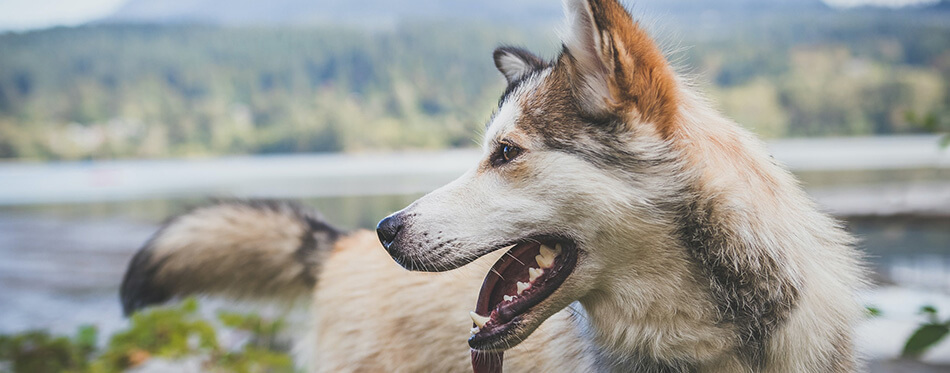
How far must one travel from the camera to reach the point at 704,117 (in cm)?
163

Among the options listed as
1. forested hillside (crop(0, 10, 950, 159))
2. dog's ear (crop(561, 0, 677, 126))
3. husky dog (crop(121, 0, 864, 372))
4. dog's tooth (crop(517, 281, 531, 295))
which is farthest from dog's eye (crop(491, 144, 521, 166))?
forested hillside (crop(0, 10, 950, 159))

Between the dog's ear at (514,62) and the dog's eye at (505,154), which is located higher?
the dog's ear at (514,62)

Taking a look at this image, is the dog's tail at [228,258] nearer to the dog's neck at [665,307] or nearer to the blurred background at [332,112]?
the dog's neck at [665,307]

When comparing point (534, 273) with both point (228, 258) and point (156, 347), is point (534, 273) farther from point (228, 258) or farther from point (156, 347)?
point (156, 347)

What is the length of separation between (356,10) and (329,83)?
3190mm

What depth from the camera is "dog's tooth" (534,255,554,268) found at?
1502 millimetres

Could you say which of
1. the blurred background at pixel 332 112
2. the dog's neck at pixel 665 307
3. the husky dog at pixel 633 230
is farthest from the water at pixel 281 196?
the dog's neck at pixel 665 307

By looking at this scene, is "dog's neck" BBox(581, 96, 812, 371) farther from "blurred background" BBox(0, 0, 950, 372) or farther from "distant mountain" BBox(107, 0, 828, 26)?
"distant mountain" BBox(107, 0, 828, 26)

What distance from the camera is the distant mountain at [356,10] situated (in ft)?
44.5

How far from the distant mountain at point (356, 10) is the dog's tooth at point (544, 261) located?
39.1 ft

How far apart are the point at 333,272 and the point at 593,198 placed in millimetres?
1246

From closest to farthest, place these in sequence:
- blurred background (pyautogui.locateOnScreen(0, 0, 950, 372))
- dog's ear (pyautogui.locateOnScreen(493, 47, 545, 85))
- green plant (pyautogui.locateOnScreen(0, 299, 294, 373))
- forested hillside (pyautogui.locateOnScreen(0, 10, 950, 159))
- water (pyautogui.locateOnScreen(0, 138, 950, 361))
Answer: dog's ear (pyautogui.locateOnScreen(493, 47, 545, 85)), green plant (pyautogui.locateOnScreen(0, 299, 294, 373)), water (pyautogui.locateOnScreen(0, 138, 950, 361)), blurred background (pyautogui.locateOnScreen(0, 0, 950, 372)), forested hillside (pyautogui.locateOnScreen(0, 10, 950, 159))

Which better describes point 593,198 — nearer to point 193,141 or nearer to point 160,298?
point 160,298

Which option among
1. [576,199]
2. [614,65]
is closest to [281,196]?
[576,199]
